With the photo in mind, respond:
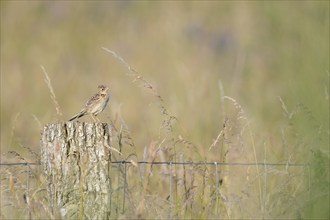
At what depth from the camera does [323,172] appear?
4539mm

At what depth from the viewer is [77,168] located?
499 cm

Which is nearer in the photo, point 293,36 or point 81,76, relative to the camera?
point 293,36

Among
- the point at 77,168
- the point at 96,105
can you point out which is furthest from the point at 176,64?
the point at 77,168

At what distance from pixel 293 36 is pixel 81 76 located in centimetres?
1019

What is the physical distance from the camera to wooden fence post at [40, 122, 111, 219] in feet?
16.3

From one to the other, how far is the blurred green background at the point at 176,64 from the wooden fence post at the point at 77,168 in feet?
3.18

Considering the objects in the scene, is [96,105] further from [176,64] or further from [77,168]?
[176,64]

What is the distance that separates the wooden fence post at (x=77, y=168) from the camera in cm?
496

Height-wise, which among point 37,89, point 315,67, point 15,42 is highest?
point 15,42

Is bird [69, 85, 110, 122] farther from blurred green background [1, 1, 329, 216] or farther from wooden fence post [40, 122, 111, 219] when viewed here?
wooden fence post [40, 122, 111, 219]

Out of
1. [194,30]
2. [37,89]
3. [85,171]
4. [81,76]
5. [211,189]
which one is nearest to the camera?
[85,171]

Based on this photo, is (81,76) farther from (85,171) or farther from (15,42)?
(85,171)

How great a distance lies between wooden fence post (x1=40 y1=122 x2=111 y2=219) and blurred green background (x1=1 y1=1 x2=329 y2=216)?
0.97 metres

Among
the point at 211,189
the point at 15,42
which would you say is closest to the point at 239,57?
the point at 15,42
